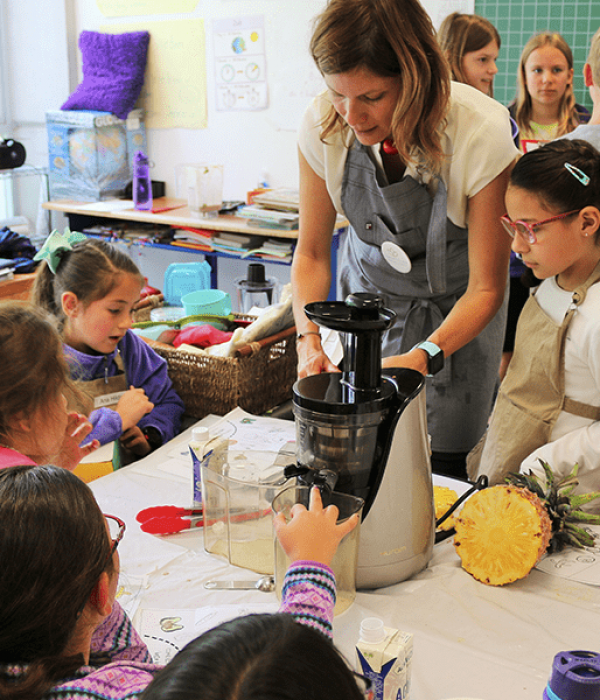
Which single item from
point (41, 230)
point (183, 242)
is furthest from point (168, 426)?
point (41, 230)

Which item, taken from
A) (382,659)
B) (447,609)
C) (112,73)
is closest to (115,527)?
(382,659)

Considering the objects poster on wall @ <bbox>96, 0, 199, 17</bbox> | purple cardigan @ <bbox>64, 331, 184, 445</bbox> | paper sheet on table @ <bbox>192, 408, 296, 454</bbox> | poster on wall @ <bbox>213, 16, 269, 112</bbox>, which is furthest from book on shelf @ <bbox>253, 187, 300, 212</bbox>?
paper sheet on table @ <bbox>192, 408, 296, 454</bbox>

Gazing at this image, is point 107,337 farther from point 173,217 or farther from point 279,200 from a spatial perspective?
point 173,217

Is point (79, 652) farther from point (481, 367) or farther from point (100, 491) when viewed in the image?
point (481, 367)

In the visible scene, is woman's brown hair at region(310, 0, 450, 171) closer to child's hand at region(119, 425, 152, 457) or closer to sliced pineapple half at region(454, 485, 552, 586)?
sliced pineapple half at region(454, 485, 552, 586)

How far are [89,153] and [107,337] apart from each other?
256cm

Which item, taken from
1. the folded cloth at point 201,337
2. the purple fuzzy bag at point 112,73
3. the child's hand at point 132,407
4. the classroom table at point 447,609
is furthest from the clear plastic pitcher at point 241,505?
the purple fuzzy bag at point 112,73

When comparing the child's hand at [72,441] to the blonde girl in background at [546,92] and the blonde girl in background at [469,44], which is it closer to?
the blonde girl in background at [469,44]

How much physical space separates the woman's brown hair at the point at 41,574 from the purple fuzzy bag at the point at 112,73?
3720mm

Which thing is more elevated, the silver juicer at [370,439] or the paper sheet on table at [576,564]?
the silver juicer at [370,439]

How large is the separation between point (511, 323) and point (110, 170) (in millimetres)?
2497

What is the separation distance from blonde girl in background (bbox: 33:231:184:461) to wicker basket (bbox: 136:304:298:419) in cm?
4

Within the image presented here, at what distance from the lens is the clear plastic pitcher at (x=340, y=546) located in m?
0.95

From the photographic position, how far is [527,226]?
4.20ft
